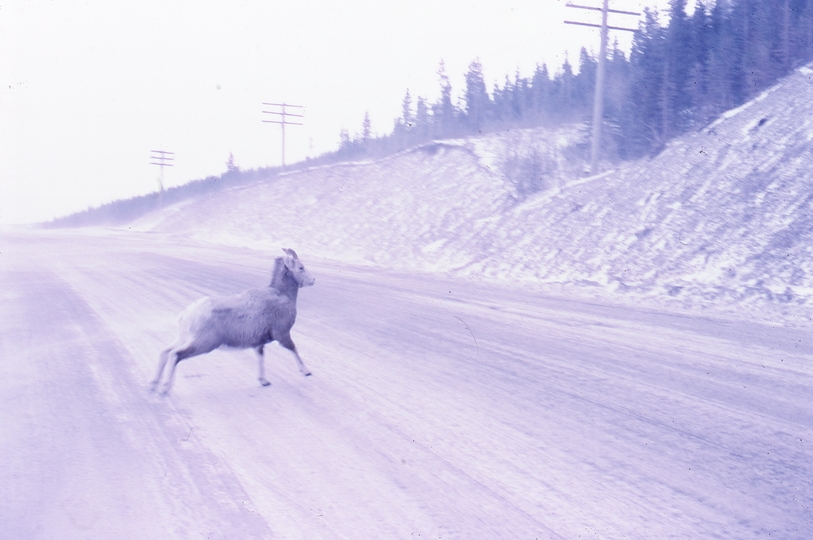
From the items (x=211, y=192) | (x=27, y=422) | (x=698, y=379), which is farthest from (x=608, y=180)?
(x=211, y=192)

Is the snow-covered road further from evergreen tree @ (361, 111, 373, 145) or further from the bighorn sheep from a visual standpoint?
evergreen tree @ (361, 111, 373, 145)

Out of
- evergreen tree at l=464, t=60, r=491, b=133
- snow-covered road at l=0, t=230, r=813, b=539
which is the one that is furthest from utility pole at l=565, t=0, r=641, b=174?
evergreen tree at l=464, t=60, r=491, b=133

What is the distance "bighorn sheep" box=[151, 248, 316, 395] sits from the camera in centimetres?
641

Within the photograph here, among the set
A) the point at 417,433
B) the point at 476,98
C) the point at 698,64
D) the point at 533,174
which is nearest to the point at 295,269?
the point at 417,433

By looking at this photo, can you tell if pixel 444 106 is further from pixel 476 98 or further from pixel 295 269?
pixel 295 269

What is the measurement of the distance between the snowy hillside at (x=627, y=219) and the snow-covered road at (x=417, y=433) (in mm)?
5297

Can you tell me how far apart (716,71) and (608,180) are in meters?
6.98

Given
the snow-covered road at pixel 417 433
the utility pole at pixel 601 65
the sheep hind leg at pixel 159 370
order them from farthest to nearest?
the utility pole at pixel 601 65 → the sheep hind leg at pixel 159 370 → the snow-covered road at pixel 417 433

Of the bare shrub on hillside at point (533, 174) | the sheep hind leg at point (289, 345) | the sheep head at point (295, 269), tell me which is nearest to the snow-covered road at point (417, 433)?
the sheep hind leg at point (289, 345)

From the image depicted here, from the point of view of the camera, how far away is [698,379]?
705cm

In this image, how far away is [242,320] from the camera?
661 centimetres

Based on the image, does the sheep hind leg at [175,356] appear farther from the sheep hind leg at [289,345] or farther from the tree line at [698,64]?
the tree line at [698,64]

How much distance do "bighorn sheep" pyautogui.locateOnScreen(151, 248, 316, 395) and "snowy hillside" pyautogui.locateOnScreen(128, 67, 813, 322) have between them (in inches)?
377

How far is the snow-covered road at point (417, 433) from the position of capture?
3.95 m
